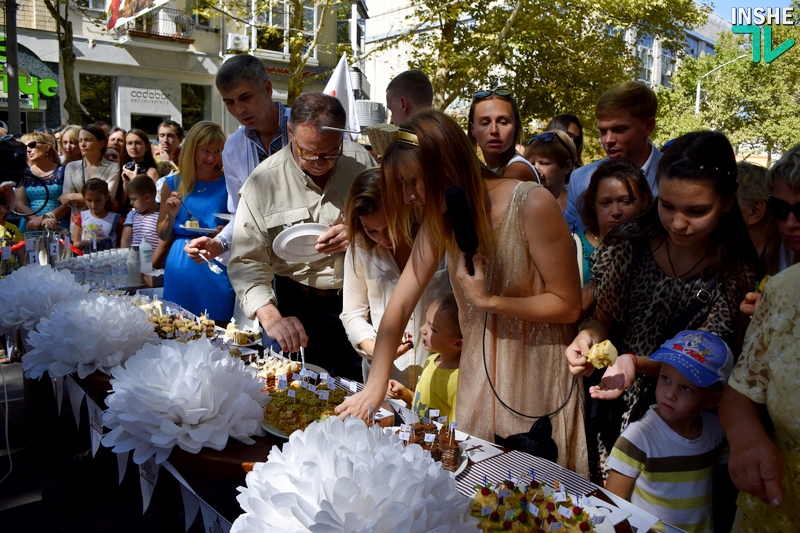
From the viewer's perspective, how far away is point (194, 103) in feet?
63.9

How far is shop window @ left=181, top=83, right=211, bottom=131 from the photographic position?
19.3 m

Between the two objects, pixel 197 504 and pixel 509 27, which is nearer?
pixel 197 504

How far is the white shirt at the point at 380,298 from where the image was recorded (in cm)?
270

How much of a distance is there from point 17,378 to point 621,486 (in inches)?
169

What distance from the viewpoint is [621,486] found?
1819mm

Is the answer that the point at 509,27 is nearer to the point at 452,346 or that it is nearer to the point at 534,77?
the point at 534,77

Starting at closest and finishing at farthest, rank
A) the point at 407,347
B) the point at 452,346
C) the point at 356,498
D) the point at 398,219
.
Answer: the point at 356,498
the point at 398,219
the point at 452,346
the point at 407,347

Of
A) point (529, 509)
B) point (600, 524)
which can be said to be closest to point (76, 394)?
point (529, 509)

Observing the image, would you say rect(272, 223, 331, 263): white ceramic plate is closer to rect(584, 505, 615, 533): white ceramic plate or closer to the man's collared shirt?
the man's collared shirt

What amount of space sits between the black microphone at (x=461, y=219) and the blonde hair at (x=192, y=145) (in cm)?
285

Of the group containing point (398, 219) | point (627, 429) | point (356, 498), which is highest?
point (398, 219)

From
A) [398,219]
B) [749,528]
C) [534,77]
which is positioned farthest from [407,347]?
[534,77]

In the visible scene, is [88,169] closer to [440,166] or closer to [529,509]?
[440,166]

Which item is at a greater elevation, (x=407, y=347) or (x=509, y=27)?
(x=509, y=27)
